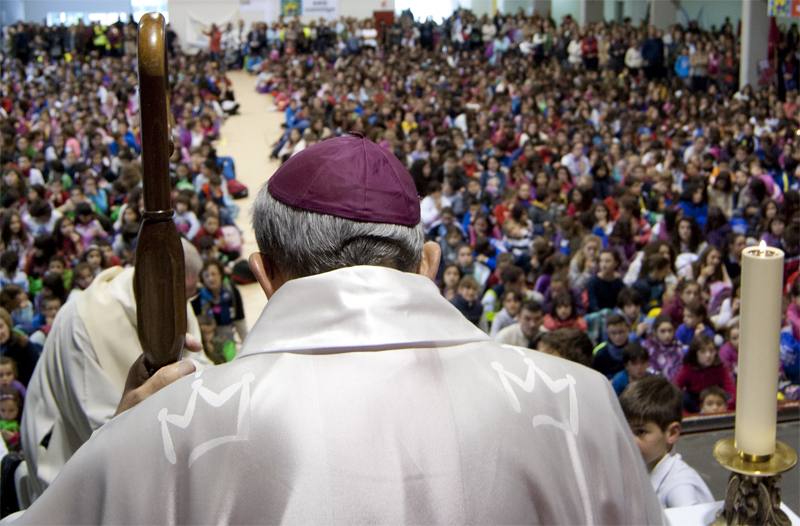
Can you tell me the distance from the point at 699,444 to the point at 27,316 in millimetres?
4737

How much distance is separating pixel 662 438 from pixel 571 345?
1.66 m

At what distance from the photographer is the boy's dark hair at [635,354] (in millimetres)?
4785

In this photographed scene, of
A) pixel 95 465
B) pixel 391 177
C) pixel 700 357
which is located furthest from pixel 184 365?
pixel 700 357

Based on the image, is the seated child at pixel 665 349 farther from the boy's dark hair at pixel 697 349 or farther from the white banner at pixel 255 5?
the white banner at pixel 255 5

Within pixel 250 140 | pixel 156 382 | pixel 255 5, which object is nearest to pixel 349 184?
pixel 156 382

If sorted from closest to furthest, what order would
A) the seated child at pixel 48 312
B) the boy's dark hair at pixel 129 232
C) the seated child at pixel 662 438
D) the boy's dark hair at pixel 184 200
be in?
1. the seated child at pixel 662 438
2. the seated child at pixel 48 312
3. the boy's dark hair at pixel 129 232
4. the boy's dark hair at pixel 184 200

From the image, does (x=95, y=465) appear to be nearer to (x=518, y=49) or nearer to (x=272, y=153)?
(x=272, y=153)

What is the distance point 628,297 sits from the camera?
578 cm

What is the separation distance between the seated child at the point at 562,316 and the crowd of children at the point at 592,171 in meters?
0.01

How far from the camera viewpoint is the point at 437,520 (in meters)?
1.04

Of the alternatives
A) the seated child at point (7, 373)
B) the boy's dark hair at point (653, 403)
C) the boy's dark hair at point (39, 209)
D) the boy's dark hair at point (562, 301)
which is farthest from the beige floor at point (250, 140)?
the boy's dark hair at point (653, 403)

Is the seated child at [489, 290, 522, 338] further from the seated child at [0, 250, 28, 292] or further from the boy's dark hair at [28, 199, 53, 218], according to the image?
the boy's dark hair at [28, 199, 53, 218]

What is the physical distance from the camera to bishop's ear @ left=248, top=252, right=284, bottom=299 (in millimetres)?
1159

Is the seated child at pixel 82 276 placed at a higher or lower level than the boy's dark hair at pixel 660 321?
higher
